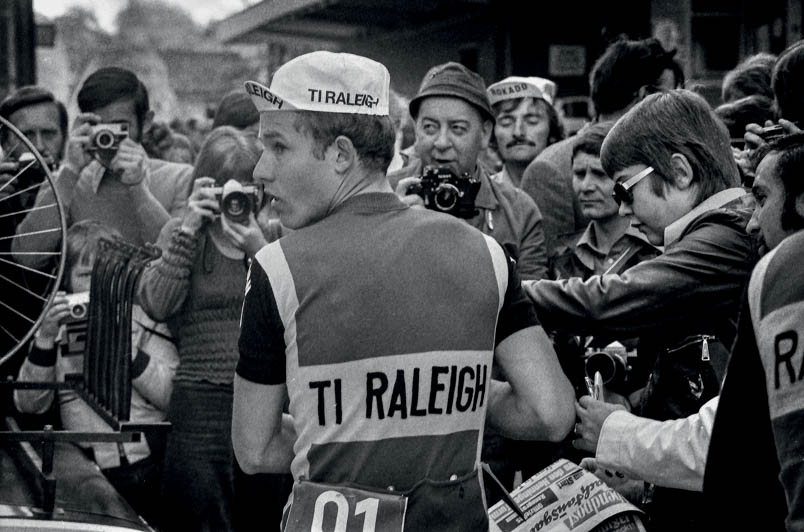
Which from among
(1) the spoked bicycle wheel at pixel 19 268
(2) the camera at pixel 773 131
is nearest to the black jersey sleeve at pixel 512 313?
(2) the camera at pixel 773 131

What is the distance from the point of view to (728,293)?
290cm

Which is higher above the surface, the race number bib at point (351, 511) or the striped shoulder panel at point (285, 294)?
the striped shoulder panel at point (285, 294)

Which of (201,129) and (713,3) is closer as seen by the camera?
(201,129)

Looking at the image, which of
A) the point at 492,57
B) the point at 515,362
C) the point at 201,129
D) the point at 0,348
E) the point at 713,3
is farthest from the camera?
the point at 492,57

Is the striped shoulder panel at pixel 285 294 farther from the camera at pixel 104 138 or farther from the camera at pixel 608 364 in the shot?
the camera at pixel 104 138

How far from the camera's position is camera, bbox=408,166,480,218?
406 cm

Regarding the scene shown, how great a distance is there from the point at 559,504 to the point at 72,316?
221 centimetres

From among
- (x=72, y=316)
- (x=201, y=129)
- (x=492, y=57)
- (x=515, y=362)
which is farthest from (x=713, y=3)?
(x=515, y=362)

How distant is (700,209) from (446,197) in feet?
4.04

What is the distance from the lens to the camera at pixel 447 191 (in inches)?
160

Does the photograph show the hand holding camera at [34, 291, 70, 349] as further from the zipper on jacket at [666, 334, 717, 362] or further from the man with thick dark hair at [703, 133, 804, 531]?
the man with thick dark hair at [703, 133, 804, 531]

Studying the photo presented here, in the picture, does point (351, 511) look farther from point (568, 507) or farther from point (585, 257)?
point (585, 257)

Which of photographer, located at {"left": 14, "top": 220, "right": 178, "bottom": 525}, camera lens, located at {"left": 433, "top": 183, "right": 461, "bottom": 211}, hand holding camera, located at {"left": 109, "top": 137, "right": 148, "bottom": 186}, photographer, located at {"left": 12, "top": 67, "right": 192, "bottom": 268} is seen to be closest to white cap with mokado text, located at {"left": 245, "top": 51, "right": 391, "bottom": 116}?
camera lens, located at {"left": 433, "top": 183, "right": 461, "bottom": 211}

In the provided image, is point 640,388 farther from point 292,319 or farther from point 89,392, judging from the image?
point 89,392
